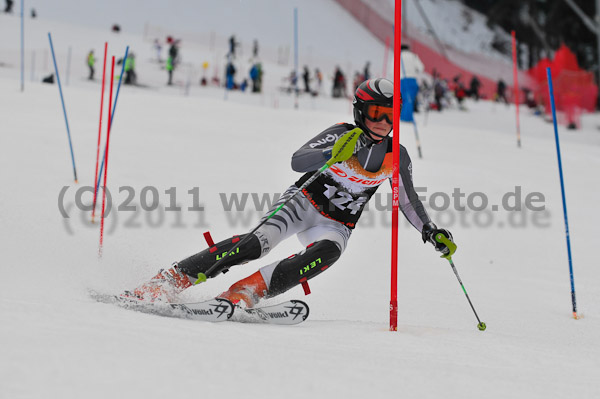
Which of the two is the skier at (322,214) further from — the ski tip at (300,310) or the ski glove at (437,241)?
the ski tip at (300,310)

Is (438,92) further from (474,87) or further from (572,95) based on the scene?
(572,95)

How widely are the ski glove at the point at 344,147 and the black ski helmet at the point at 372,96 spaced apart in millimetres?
409

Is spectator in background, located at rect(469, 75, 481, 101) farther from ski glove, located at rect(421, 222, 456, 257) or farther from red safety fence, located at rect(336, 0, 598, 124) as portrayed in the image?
ski glove, located at rect(421, 222, 456, 257)

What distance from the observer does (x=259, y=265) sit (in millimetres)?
5516

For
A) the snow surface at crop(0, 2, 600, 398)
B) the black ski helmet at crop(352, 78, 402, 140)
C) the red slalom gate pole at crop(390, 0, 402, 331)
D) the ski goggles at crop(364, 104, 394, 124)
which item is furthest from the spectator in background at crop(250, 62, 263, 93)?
the red slalom gate pole at crop(390, 0, 402, 331)

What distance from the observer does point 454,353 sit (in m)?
2.67

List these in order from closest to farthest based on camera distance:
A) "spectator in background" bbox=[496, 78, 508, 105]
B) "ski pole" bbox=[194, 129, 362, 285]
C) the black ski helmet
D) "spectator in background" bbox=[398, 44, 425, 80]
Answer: "ski pole" bbox=[194, 129, 362, 285] < the black ski helmet < "spectator in background" bbox=[398, 44, 425, 80] < "spectator in background" bbox=[496, 78, 508, 105]

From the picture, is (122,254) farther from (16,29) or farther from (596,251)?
(16,29)

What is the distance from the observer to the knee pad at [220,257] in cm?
337

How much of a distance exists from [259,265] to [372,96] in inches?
98.4

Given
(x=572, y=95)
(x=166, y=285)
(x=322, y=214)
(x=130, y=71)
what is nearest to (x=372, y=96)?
(x=322, y=214)

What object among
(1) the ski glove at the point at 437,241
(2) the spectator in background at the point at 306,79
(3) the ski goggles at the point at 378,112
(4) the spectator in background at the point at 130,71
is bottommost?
(1) the ski glove at the point at 437,241

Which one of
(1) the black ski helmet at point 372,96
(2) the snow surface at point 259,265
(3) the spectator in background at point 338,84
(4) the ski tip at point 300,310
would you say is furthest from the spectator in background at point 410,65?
(3) the spectator in background at point 338,84

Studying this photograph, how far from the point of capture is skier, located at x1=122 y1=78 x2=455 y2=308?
3.29m
